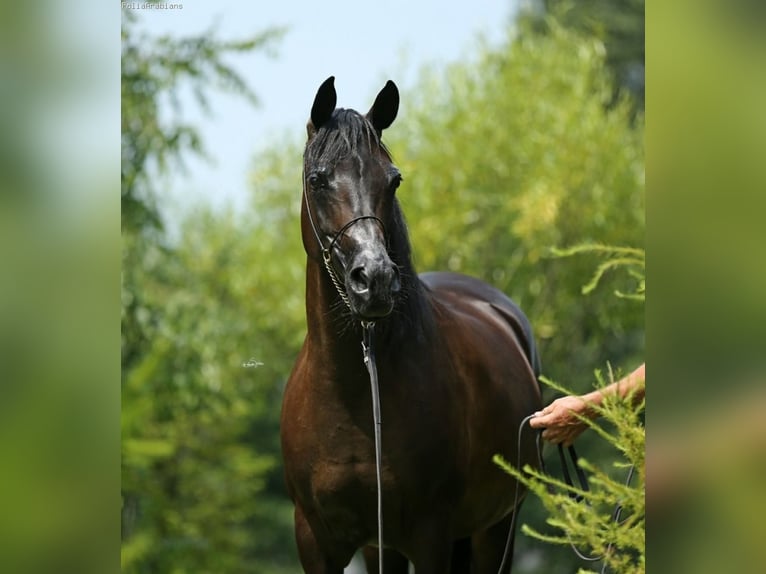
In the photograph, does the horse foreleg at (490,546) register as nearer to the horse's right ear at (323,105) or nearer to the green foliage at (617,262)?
the green foliage at (617,262)

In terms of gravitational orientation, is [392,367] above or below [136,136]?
below

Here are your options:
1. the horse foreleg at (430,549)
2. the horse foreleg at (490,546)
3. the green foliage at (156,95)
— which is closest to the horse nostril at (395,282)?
the horse foreleg at (430,549)

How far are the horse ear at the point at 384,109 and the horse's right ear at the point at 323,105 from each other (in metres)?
0.17

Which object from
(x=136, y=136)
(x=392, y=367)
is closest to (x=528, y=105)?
(x=136, y=136)

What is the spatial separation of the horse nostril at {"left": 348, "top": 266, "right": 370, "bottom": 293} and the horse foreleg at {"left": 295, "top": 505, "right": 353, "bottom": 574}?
0.95 metres

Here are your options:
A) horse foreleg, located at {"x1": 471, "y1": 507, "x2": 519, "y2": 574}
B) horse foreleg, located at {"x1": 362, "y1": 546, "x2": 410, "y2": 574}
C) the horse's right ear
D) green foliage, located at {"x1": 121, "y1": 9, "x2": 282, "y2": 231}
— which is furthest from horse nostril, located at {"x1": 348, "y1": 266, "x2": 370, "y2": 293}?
green foliage, located at {"x1": 121, "y1": 9, "x2": 282, "y2": 231}

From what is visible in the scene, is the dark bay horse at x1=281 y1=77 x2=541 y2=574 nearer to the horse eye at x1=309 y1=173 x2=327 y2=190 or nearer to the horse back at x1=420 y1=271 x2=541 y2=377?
the horse eye at x1=309 y1=173 x2=327 y2=190

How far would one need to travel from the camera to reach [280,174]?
1504 cm

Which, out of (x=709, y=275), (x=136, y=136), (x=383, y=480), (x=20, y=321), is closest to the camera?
(x=709, y=275)

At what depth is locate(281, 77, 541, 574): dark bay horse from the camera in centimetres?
289

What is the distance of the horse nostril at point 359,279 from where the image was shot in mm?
2711

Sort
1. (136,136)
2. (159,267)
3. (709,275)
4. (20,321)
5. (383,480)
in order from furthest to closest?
(159,267) → (136,136) → (383,480) → (20,321) → (709,275)

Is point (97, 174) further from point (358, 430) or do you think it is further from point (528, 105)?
point (528, 105)

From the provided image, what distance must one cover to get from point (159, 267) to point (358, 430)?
381 inches
